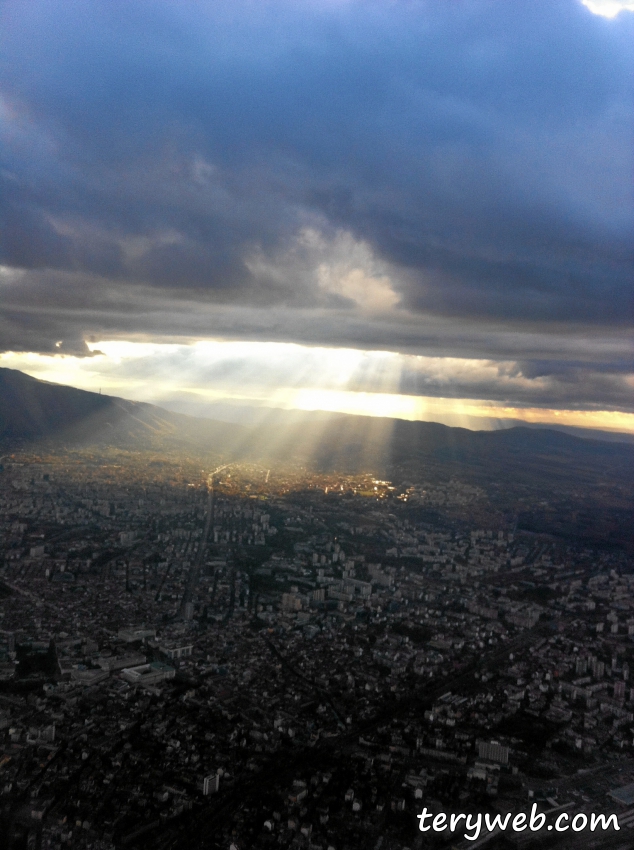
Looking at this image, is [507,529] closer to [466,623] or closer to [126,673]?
[466,623]

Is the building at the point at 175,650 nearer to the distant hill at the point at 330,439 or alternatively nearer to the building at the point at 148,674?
the building at the point at 148,674

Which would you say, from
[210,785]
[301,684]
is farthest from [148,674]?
[210,785]

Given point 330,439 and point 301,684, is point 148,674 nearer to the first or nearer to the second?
point 301,684

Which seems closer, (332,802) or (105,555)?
(332,802)

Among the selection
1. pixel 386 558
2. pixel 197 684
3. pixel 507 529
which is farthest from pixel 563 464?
pixel 197 684

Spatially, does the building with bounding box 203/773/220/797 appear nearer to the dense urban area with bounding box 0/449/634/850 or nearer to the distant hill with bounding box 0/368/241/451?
the dense urban area with bounding box 0/449/634/850

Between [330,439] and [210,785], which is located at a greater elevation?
[330,439]
